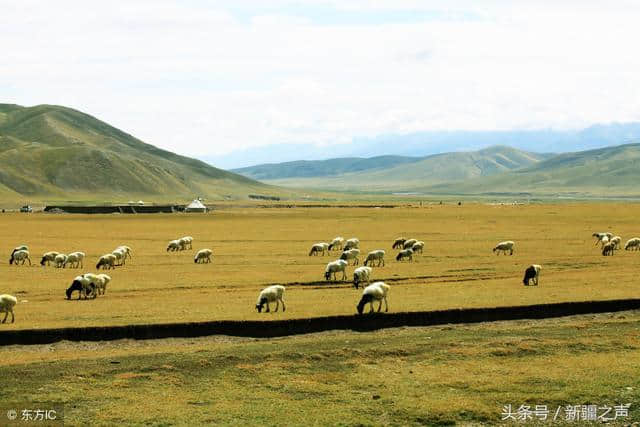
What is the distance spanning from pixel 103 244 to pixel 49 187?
496ft

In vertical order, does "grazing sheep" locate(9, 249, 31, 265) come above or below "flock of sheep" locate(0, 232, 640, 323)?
above

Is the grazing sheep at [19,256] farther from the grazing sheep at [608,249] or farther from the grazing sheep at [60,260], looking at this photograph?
the grazing sheep at [608,249]

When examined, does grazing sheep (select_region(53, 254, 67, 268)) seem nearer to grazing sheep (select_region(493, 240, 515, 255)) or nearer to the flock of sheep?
the flock of sheep

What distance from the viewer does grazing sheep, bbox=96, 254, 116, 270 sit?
41625 millimetres

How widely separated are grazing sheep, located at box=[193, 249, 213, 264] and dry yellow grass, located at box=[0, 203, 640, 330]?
1091mm

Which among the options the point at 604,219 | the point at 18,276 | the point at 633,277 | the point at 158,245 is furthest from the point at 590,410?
the point at 604,219

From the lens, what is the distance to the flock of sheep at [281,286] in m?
27.9

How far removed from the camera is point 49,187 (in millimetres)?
199000

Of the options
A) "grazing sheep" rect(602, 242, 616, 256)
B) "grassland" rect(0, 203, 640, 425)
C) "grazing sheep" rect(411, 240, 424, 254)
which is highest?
"grazing sheep" rect(411, 240, 424, 254)

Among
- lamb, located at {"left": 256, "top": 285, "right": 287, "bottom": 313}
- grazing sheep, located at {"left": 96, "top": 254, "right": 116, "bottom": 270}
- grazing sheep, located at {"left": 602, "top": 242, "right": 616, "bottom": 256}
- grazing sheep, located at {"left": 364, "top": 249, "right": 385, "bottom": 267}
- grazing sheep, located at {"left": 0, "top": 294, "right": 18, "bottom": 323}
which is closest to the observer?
grazing sheep, located at {"left": 0, "top": 294, "right": 18, "bottom": 323}

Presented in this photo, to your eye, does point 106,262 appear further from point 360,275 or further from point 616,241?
point 616,241

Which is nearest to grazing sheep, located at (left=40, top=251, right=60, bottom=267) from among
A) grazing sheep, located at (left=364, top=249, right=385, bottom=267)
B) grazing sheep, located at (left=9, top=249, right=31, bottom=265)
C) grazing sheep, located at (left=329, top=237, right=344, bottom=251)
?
grazing sheep, located at (left=9, top=249, right=31, bottom=265)

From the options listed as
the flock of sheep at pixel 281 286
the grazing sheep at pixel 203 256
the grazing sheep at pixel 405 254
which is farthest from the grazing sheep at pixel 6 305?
the grazing sheep at pixel 405 254

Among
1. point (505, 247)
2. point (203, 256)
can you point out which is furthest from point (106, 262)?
point (505, 247)
